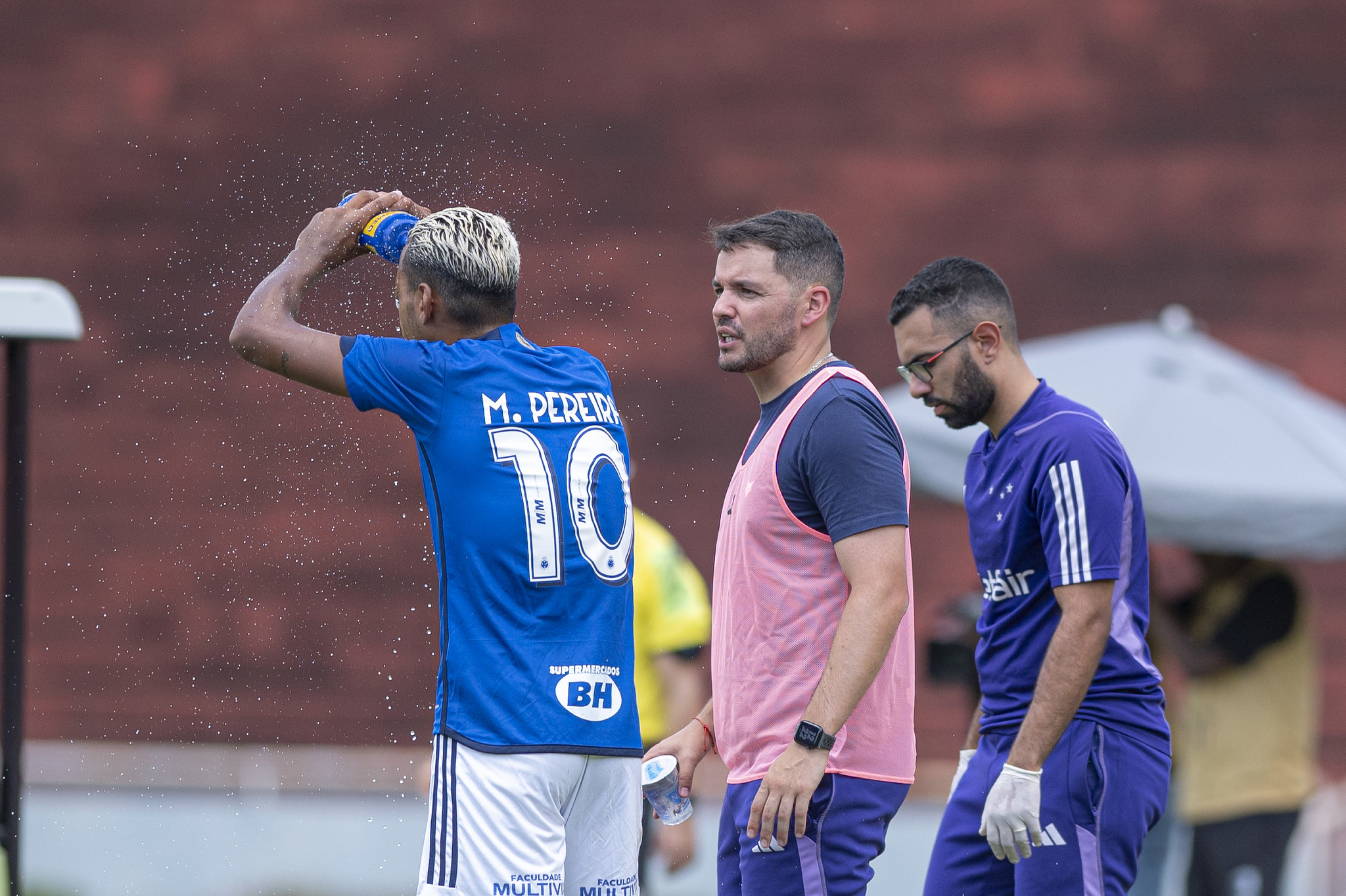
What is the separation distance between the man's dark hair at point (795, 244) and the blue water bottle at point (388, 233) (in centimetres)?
72

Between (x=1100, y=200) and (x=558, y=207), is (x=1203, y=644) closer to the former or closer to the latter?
(x=1100, y=200)

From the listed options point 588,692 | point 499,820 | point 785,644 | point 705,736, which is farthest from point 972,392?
point 499,820

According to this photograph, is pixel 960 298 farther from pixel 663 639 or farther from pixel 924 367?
pixel 663 639

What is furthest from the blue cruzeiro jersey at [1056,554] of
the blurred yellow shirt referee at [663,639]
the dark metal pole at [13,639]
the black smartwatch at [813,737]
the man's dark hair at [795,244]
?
the dark metal pole at [13,639]

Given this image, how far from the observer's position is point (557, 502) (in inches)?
129

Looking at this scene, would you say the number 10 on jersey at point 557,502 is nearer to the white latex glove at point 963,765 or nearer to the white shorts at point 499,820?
the white shorts at point 499,820

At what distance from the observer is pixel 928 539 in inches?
360

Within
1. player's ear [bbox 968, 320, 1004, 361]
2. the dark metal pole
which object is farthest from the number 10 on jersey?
the dark metal pole

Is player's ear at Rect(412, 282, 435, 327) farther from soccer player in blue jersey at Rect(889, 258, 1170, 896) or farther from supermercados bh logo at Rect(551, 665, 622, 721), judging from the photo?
soccer player in blue jersey at Rect(889, 258, 1170, 896)

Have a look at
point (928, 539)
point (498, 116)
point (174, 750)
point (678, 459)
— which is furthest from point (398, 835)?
point (498, 116)

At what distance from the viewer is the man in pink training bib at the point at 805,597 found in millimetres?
3195

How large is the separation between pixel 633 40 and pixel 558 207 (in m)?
1.12

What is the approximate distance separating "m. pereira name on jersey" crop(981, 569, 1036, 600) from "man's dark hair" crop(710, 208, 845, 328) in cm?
81

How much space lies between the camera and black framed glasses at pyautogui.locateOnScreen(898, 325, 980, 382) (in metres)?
4.01
